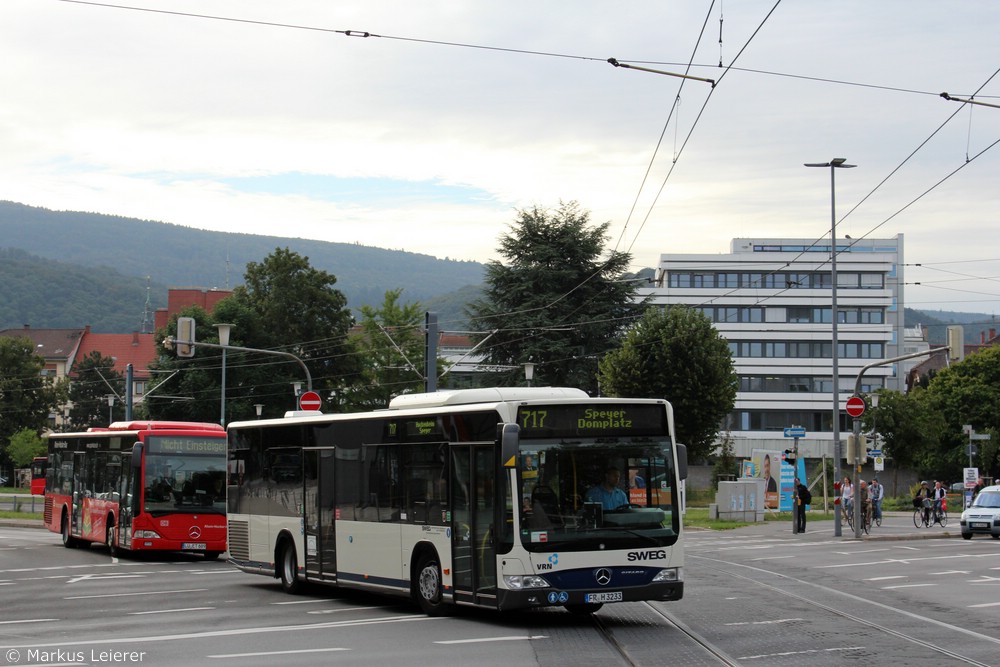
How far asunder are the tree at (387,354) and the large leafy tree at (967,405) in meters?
32.6

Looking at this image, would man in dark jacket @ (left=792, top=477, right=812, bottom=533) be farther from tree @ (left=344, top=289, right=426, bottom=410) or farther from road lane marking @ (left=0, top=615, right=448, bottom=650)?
tree @ (left=344, top=289, right=426, bottom=410)

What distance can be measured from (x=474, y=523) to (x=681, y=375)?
144 ft

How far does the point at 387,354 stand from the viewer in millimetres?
77562

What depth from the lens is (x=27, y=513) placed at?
59.8 m

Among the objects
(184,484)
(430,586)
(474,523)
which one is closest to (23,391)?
(184,484)

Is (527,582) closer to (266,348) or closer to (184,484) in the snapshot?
(184,484)

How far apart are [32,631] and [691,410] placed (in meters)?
45.3

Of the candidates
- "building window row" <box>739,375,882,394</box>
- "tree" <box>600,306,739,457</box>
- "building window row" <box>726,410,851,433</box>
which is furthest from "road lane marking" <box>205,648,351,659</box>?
"building window row" <box>739,375,882,394</box>

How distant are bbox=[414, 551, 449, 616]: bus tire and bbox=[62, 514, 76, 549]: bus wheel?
2149cm

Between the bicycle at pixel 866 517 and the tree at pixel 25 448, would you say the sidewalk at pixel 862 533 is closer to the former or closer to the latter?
the bicycle at pixel 866 517

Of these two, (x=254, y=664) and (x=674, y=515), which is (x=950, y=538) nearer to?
(x=674, y=515)

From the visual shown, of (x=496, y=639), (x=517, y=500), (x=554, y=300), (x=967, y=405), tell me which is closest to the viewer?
(x=496, y=639)

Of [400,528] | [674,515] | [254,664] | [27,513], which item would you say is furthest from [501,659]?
[27,513]

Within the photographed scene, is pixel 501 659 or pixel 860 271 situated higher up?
pixel 860 271
